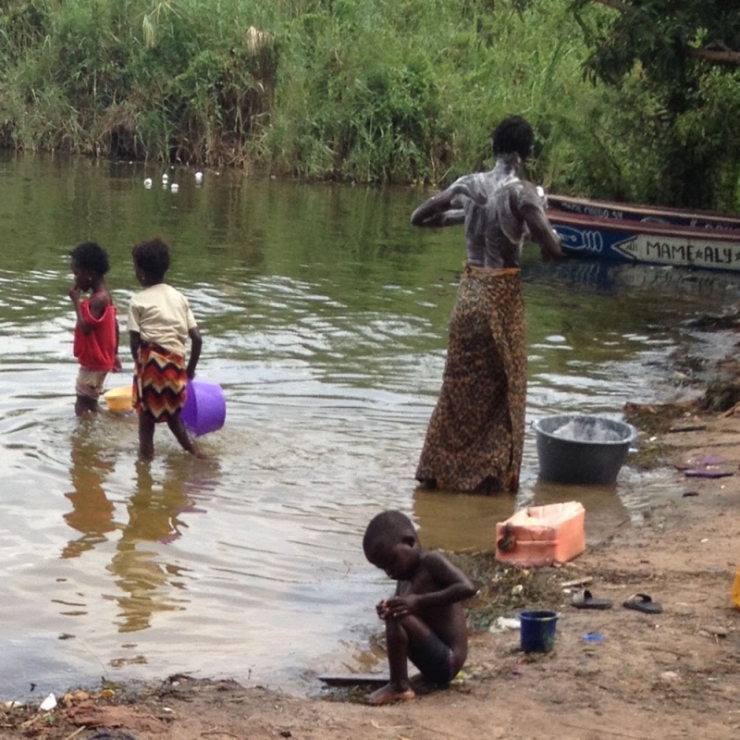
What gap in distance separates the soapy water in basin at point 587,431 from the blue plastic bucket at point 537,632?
117 inches

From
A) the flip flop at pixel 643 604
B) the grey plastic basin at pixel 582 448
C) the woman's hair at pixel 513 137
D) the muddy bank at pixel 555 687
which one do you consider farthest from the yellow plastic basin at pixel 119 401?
the flip flop at pixel 643 604

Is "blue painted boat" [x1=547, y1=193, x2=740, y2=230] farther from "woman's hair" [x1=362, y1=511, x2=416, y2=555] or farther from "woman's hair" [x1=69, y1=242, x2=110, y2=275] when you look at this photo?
"woman's hair" [x1=362, y1=511, x2=416, y2=555]

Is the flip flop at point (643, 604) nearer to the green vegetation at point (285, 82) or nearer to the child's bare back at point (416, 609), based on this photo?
the child's bare back at point (416, 609)

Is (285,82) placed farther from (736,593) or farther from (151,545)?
(736,593)

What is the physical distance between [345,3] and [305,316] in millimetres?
20263

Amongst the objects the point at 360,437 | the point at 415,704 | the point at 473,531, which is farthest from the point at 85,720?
the point at 360,437

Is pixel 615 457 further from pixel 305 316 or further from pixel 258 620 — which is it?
pixel 305 316

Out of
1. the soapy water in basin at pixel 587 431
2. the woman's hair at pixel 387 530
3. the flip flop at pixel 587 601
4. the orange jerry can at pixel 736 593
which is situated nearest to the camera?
the woman's hair at pixel 387 530

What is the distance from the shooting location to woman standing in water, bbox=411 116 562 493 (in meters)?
6.88

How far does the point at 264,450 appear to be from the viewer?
8.16 metres

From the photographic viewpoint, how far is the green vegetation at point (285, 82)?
28406 mm

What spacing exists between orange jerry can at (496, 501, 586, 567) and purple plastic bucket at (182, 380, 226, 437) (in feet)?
8.72

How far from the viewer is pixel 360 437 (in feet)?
28.1

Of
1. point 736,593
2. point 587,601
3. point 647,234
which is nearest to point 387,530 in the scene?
point 587,601
